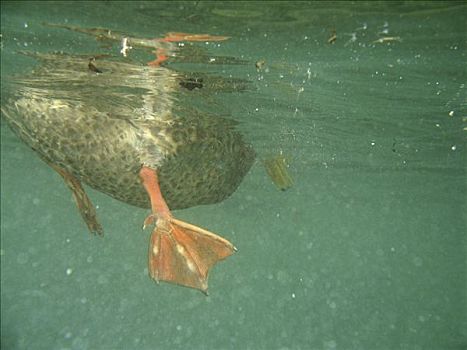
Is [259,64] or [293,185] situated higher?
[259,64]

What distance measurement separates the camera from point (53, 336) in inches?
901

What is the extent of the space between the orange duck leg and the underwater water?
3032 millimetres

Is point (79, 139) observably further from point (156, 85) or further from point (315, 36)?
point (315, 36)

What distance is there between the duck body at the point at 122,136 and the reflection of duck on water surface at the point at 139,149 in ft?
0.06

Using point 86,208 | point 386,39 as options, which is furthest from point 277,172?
point 86,208

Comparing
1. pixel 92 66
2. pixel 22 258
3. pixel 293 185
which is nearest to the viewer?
pixel 92 66

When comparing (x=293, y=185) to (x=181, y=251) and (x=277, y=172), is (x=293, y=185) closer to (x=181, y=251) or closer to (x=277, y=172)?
(x=277, y=172)

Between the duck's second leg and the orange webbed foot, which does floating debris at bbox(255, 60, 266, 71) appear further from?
the duck's second leg

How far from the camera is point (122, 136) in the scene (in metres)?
8.04

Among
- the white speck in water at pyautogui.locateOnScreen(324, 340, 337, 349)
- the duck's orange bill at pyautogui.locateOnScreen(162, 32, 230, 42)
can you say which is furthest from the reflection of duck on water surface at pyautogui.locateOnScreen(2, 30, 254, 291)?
the white speck in water at pyautogui.locateOnScreen(324, 340, 337, 349)

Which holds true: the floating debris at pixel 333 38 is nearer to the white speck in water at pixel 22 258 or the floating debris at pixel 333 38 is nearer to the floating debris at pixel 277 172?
the floating debris at pixel 277 172

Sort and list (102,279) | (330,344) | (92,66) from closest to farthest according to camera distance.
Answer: (92,66), (330,344), (102,279)

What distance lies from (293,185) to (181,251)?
2204cm

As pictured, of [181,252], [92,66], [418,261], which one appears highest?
[92,66]
